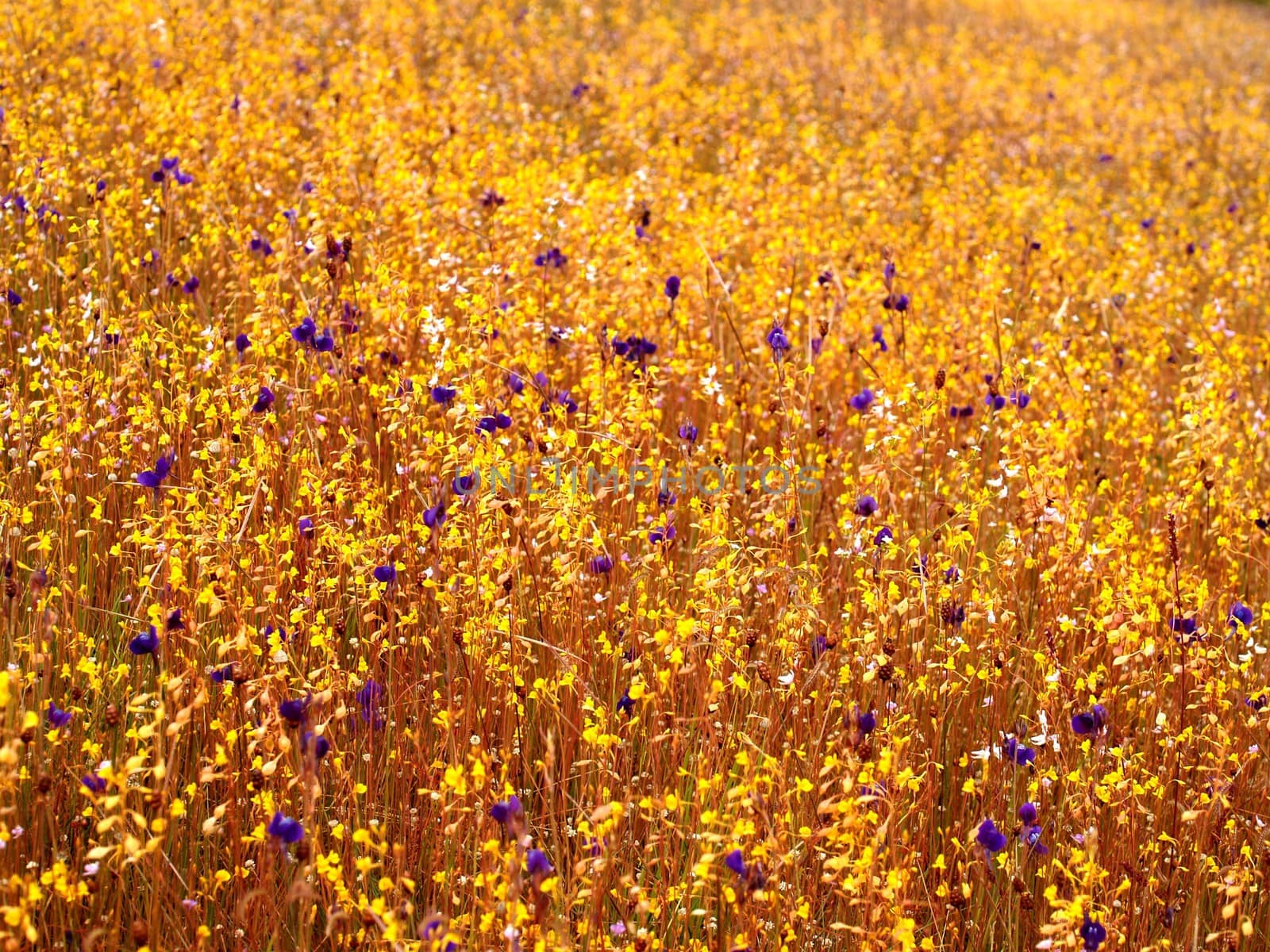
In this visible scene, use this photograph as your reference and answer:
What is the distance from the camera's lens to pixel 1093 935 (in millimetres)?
2070

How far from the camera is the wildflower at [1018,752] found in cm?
Answer: 252

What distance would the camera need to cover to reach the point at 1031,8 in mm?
17625

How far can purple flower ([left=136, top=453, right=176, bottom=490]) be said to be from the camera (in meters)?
2.79

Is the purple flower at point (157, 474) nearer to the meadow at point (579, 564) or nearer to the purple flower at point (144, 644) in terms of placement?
the meadow at point (579, 564)

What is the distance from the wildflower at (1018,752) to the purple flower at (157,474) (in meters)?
2.10

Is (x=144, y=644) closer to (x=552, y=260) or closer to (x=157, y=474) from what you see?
(x=157, y=474)

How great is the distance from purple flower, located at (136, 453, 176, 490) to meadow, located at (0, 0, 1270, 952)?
2 centimetres

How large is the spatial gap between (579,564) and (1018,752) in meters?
1.13

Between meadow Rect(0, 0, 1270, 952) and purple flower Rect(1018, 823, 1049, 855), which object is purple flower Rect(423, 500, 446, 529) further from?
purple flower Rect(1018, 823, 1049, 855)

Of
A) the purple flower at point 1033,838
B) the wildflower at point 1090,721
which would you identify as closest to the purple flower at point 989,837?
the purple flower at point 1033,838

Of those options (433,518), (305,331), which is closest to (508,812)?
(433,518)

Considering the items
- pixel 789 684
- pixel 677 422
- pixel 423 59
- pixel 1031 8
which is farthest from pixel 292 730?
pixel 1031 8

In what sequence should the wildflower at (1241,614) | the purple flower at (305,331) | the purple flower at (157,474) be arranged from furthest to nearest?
the purple flower at (305,331) → the wildflower at (1241,614) → the purple flower at (157,474)

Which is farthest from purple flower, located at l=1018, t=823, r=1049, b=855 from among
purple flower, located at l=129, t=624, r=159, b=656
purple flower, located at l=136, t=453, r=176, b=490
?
purple flower, located at l=136, t=453, r=176, b=490
